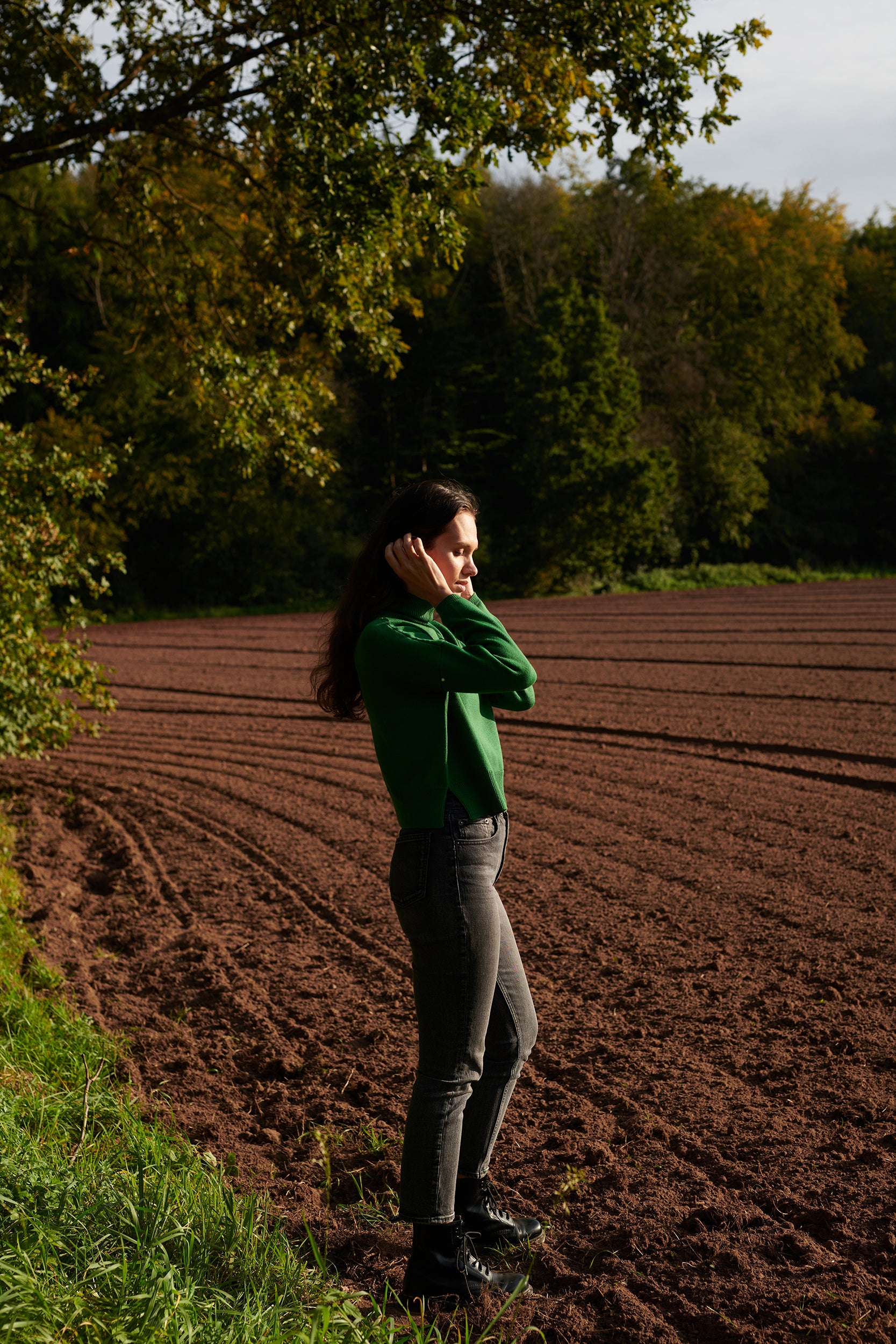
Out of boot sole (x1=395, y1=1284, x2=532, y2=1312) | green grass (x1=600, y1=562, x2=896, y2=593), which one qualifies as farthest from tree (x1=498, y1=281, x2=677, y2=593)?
boot sole (x1=395, y1=1284, x2=532, y2=1312)

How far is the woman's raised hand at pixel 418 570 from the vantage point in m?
2.57

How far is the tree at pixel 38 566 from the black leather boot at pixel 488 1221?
5.67 m

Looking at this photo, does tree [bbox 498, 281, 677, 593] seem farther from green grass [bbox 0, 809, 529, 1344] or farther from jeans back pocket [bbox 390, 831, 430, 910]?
jeans back pocket [bbox 390, 831, 430, 910]

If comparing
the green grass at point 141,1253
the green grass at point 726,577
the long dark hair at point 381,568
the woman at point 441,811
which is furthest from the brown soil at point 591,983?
the green grass at point 726,577

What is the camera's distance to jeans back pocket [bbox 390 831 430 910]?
2480mm

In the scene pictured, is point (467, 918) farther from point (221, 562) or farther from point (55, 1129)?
point (221, 562)

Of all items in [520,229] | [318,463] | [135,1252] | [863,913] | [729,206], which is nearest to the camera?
[135,1252]

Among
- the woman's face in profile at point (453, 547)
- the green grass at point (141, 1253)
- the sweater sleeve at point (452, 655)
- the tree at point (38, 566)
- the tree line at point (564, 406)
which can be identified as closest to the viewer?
the green grass at point (141, 1253)

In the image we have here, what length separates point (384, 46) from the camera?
8.15m

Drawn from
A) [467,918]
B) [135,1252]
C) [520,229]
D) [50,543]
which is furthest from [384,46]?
[520,229]

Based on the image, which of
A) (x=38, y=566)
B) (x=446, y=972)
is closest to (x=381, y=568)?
(x=446, y=972)

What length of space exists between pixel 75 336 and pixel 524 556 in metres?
15.4

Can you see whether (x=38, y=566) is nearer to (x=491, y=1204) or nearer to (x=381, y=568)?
(x=381, y=568)

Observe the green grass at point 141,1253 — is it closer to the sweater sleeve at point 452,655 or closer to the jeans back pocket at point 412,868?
the jeans back pocket at point 412,868
